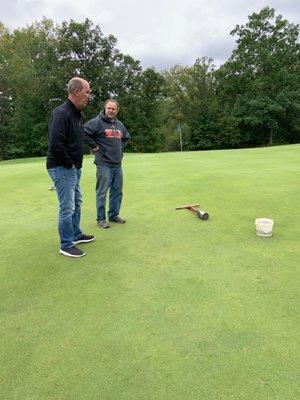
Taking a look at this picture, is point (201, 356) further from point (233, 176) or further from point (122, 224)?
point (233, 176)

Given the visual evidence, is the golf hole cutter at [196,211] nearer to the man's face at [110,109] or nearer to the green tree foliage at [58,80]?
the man's face at [110,109]

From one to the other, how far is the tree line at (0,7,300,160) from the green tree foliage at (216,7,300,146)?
10 centimetres

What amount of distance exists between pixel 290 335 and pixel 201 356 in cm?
66

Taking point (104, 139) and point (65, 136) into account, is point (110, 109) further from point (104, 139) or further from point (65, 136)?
point (65, 136)

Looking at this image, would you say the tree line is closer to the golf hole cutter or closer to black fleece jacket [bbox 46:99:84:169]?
the golf hole cutter

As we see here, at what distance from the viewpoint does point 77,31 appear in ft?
118

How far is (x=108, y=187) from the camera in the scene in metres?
5.42

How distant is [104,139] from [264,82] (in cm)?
3562

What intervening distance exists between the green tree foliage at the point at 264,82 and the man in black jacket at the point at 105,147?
33.6 metres

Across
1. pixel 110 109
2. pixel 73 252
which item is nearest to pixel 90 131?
pixel 110 109

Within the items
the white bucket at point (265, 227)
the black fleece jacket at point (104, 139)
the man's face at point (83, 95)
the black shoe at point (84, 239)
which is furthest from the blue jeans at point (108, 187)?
the white bucket at point (265, 227)

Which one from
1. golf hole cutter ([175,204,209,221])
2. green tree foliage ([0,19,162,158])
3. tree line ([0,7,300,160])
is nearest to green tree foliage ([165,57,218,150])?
tree line ([0,7,300,160])

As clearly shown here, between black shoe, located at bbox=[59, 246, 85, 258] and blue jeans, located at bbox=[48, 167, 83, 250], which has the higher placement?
blue jeans, located at bbox=[48, 167, 83, 250]

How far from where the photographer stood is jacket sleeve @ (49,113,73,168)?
4.02 m
